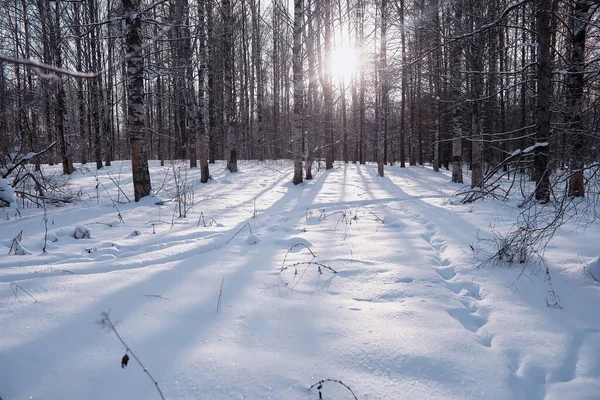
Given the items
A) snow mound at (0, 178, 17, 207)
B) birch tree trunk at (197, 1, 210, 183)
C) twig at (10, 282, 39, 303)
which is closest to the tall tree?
snow mound at (0, 178, 17, 207)

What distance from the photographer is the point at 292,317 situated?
2.19 meters

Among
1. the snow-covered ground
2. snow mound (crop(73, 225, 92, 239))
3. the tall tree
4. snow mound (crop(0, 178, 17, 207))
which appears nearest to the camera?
the snow-covered ground

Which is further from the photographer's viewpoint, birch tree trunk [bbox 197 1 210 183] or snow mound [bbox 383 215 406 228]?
birch tree trunk [bbox 197 1 210 183]

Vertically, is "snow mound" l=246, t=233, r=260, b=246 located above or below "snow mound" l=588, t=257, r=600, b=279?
above

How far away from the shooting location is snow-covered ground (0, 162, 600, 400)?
5.14 ft

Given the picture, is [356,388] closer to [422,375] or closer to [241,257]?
[422,375]

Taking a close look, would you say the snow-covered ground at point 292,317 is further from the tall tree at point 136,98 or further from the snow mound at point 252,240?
the tall tree at point 136,98

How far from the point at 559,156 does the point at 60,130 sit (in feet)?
49.9

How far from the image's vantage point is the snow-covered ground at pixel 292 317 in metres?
1.57

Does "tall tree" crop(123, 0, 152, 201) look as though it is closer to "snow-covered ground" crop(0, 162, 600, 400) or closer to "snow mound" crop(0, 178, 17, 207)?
"snow mound" crop(0, 178, 17, 207)

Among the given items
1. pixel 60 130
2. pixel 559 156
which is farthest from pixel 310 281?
pixel 60 130

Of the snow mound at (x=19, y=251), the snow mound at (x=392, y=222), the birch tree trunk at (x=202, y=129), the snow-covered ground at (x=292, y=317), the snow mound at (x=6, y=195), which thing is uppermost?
the birch tree trunk at (x=202, y=129)

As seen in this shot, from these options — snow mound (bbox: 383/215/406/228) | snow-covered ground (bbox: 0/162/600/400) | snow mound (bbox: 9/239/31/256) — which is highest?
snow mound (bbox: 9/239/31/256)

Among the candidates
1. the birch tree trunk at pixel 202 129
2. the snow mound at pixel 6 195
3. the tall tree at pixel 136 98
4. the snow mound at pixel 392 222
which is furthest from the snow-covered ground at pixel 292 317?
the birch tree trunk at pixel 202 129
